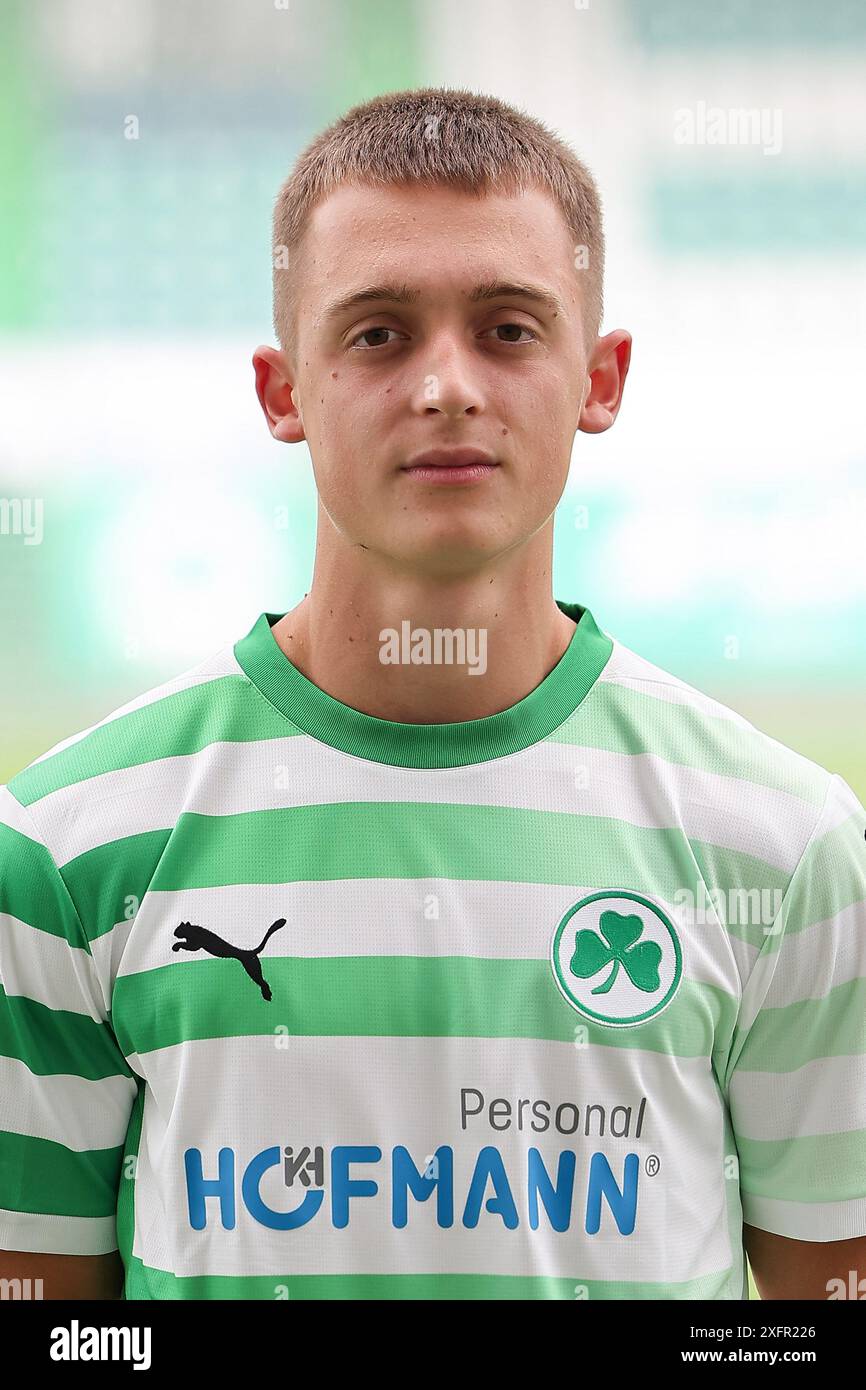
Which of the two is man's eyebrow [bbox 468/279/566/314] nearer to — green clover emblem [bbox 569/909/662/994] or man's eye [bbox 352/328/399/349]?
man's eye [bbox 352/328/399/349]

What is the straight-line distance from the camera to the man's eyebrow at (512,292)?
114cm

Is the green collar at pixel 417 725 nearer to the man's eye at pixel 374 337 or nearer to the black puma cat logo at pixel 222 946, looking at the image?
the black puma cat logo at pixel 222 946

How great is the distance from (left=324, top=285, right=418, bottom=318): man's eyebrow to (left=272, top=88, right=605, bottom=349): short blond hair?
0.35ft

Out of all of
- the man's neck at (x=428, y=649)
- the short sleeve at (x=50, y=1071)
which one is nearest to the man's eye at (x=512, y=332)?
the man's neck at (x=428, y=649)

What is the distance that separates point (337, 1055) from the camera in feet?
3.76

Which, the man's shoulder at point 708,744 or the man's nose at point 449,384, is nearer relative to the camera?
the man's nose at point 449,384

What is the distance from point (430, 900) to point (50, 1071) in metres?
0.39

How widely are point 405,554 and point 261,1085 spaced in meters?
0.47

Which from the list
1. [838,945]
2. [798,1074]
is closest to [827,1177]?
[798,1074]

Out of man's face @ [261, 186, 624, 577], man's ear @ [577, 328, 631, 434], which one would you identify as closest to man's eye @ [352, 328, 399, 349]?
man's face @ [261, 186, 624, 577]

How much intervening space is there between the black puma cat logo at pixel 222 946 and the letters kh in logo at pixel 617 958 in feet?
0.82

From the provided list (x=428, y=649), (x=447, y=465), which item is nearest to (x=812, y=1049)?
(x=428, y=649)

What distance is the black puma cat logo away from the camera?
3.82 feet
